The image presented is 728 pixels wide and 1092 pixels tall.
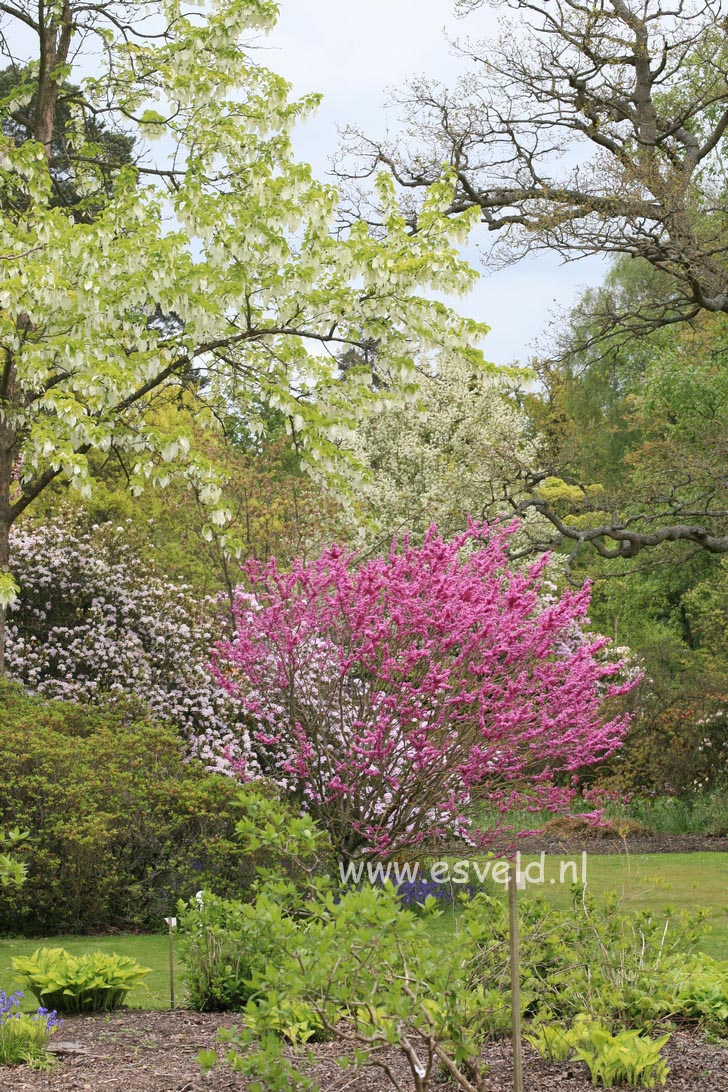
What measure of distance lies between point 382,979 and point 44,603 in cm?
920

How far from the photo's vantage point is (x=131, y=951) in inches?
249

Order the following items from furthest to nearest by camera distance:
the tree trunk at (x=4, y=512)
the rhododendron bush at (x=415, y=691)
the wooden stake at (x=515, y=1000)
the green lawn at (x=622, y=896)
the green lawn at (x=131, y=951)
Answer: the tree trunk at (x=4, y=512) → the rhododendron bush at (x=415, y=691) → the green lawn at (x=622, y=896) → the green lawn at (x=131, y=951) → the wooden stake at (x=515, y=1000)

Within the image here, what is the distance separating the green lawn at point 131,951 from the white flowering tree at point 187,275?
2.66 metres

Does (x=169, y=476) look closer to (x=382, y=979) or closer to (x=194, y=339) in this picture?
(x=194, y=339)

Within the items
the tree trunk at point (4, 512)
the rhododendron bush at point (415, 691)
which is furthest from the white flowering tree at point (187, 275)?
the rhododendron bush at point (415, 691)

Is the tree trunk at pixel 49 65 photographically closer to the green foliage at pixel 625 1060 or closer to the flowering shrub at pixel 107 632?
the flowering shrub at pixel 107 632

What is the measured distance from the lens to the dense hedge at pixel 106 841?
673 cm

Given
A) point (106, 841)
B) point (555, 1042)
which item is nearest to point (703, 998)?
point (555, 1042)

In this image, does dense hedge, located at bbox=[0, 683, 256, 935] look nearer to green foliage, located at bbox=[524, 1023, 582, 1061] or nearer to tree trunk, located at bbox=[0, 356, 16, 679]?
tree trunk, located at bbox=[0, 356, 16, 679]

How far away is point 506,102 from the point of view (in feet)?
45.6

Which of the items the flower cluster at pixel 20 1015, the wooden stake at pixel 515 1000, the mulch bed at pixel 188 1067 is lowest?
the mulch bed at pixel 188 1067

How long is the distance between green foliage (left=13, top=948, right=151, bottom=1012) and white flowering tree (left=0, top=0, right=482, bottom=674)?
Result: 3.99 m

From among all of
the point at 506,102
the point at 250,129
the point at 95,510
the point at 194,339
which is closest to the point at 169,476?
the point at 194,339

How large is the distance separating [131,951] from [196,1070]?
106 inches
